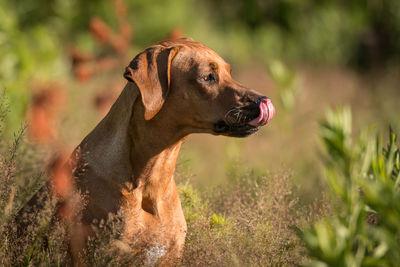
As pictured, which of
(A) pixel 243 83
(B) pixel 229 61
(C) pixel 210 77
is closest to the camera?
(C) pixel 210 77

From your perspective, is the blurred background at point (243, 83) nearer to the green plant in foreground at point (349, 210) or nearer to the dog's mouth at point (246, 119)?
the green plant in foreground at point (349, 210)

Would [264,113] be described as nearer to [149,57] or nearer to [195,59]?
[195,59]

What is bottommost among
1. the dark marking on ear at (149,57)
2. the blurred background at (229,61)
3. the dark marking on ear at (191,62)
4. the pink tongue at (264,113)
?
the blurred background at (229,61)

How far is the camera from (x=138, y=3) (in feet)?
48.1

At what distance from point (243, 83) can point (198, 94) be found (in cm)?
843

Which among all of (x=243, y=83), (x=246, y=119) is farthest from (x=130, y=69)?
(x=243, y=83)

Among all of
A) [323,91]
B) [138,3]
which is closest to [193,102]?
[323,91]

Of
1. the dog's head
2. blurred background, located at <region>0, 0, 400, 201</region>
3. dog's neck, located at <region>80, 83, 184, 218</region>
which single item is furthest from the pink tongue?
blurred background, located at <region>0, 0, 400, 201</region>

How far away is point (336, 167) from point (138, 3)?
12764mm

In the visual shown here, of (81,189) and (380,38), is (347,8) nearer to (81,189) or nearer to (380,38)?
(380,38)

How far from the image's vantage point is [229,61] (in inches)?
565

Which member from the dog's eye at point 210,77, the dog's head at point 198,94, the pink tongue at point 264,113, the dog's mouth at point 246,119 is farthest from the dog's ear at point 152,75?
the pink tongue at point 264,113

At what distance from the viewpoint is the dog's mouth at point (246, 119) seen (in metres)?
3.28

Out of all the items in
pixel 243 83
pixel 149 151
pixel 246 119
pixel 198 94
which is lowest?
pixel 243 83
